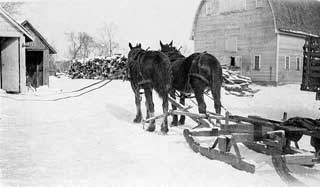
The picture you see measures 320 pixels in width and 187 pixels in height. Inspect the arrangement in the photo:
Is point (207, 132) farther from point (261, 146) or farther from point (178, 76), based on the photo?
point (178, 76)

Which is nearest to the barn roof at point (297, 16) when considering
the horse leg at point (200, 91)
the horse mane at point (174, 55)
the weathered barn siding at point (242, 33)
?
the weathered barn siding at point (242, 33)

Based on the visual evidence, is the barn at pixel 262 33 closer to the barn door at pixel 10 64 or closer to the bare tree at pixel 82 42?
the barn door at pixel 10 64

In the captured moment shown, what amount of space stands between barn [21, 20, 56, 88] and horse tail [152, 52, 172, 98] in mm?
17143

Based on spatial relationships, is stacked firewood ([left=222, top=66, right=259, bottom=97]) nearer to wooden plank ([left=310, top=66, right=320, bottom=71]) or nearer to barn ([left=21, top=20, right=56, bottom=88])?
wooden plank ([left=310, top=66, right=320, bottom=71])

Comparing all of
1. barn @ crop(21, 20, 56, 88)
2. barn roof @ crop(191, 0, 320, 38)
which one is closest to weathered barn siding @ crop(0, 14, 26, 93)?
barn @ crop(21, 20, 56, 88)

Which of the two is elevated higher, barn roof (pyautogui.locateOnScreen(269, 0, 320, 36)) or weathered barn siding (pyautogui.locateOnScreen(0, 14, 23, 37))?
barn roof (pyautogui.locateOnScreen(269, 0, 320, 36))

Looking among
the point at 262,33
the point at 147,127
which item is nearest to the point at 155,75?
the point at 147,127

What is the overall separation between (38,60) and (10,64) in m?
7.01

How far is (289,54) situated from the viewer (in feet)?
85.7

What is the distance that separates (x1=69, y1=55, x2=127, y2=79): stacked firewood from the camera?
29.1 metres

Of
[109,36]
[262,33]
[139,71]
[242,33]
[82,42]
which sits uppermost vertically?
[82,42]

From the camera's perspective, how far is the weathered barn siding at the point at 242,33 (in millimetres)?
25734

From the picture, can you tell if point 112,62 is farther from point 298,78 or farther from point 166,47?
point 166,47

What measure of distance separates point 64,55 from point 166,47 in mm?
74658
